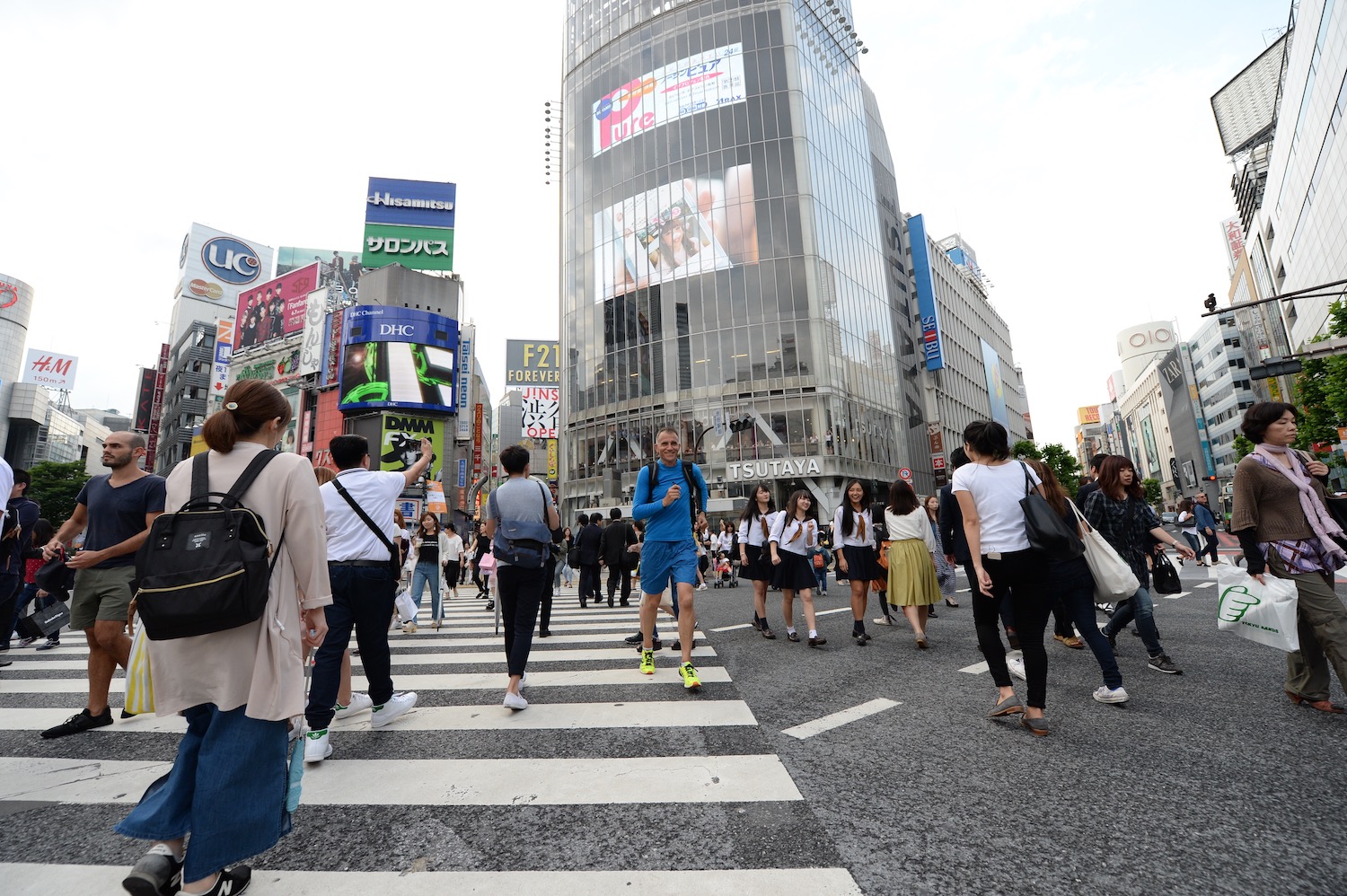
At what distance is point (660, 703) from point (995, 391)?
271ft

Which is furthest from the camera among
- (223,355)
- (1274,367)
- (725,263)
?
(223,355)

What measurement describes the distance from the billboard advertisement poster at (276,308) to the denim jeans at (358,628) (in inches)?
2350

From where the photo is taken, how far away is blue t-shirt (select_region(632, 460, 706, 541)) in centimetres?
460

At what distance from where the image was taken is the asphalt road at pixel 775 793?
6.23 ft

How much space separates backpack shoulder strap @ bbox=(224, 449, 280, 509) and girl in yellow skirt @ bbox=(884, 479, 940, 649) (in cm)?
554

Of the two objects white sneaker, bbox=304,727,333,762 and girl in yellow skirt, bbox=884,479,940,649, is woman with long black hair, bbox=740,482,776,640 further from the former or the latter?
white sneaker, bbox=304,727,333,762

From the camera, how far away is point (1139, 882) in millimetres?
1800

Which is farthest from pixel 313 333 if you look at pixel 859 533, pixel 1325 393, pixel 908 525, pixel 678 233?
pixel 1325 393

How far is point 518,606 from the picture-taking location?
398 cm

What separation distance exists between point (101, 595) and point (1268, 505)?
766cm

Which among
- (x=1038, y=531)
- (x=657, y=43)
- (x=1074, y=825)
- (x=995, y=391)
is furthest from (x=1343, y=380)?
(x=995, y=391)

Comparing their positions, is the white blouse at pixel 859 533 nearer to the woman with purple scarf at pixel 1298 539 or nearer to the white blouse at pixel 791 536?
the white blouse at pixel 791 536

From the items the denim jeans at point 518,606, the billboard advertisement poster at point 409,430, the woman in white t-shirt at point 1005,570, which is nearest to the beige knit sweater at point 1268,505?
the woman in white t-shirt at point 1005,570

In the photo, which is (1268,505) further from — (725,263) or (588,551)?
(725,263)
